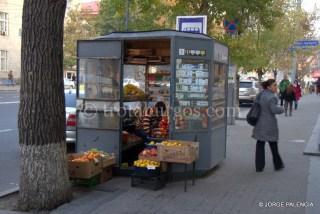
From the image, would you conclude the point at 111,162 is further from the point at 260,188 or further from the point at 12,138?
the point at 12,138

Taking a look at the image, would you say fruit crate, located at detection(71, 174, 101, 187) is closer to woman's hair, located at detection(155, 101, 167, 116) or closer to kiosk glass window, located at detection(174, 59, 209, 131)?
kiosk glass window, located at detection(174, 59, 209, 131)

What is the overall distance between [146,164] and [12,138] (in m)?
6.46

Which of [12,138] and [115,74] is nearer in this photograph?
[115,74]

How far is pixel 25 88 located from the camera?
6.08 meters

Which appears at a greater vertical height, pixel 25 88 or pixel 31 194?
pixel 25 88

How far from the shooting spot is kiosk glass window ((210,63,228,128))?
819cm

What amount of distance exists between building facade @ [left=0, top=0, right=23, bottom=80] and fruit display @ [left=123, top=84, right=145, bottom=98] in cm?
4393

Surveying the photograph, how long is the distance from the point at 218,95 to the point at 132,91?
5.61ft

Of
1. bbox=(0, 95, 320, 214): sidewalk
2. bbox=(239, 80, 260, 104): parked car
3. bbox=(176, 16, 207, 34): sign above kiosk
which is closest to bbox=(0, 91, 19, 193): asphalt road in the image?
bbox=(0, 95, 320, 214): sidewalk

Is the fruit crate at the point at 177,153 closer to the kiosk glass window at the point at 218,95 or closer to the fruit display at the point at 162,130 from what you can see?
the kiosk glass window at the point at 218,95

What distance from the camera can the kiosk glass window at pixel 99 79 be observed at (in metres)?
8.10

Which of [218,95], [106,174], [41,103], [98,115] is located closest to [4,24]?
[98,115]

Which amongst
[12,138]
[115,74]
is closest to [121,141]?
[115,74]

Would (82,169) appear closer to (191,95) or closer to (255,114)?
(191,95)
